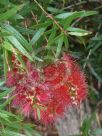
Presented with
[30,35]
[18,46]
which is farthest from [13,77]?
[30,35]

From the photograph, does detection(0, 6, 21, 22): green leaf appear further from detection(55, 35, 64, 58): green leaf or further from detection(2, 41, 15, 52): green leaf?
detection(55, 35, 64, 58): green leaf

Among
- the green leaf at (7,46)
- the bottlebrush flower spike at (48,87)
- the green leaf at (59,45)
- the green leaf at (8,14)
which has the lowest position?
the bottlebrush flower spike at (48,87)

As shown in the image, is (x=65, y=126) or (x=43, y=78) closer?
(x=43, y=78)

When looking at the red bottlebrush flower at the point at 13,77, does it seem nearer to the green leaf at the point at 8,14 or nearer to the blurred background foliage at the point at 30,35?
the blurred background foliage at the point at 30,35

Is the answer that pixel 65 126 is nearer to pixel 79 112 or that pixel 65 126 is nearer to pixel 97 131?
pixel 79 112

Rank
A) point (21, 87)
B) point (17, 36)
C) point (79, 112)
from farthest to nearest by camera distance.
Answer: point (79, 112) < point (17, 36) < point (21, 87)

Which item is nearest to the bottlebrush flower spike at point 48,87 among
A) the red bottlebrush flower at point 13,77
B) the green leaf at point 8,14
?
the red bottlebrush flower at point 13,77

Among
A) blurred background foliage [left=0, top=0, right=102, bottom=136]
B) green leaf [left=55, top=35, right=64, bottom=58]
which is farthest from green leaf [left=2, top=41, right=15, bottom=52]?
green leaf [left=55, top=35, right=64, bottom=58]

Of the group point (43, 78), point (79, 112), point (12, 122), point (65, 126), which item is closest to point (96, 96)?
point (79, 112)
